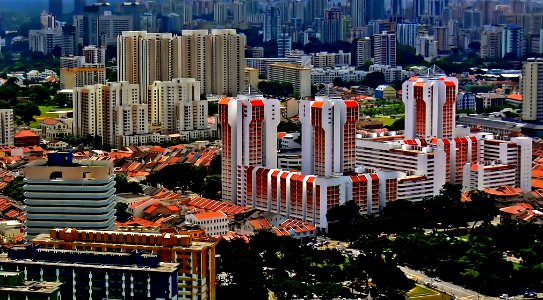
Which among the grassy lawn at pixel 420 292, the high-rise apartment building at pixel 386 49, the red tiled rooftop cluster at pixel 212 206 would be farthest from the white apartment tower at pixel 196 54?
the grassy lawn at pixel 420 292

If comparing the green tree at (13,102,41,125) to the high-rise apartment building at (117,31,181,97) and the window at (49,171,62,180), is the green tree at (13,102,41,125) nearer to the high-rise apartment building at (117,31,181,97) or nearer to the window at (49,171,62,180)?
the high-rise apartment building at (117,31,181,97)

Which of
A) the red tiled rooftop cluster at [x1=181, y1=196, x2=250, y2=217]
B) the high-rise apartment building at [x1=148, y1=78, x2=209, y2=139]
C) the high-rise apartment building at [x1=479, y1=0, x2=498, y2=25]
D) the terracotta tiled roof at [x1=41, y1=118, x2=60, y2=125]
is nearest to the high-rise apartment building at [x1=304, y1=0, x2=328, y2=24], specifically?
the high-rise apartment building at [x1=479, y1=0, x2=498, y2=25]

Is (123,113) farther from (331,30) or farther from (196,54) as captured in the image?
(331,30)

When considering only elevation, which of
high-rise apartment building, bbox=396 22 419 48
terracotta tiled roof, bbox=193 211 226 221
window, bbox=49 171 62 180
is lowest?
terracotta tiled roof, bbox=193 211 226 221

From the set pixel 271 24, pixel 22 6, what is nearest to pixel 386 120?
pixel 22 6

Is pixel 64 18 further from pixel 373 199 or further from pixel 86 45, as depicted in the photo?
pixel 373 199

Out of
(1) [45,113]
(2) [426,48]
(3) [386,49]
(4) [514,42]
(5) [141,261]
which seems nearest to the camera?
(5) [141,261]

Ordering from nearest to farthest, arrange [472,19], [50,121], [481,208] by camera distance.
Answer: [481,208] → [50,121] → [472,19]
